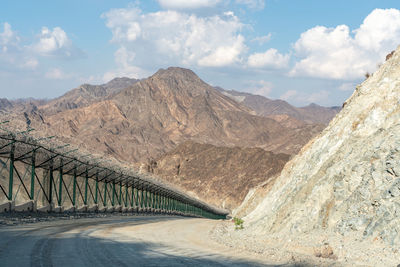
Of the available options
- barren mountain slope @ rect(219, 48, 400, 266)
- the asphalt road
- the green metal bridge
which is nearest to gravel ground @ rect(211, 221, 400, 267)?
barren mountain slope @ rect(219, 48, 400, 266)

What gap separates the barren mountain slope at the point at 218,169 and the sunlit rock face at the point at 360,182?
375 feet

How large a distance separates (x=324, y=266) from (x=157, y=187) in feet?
203

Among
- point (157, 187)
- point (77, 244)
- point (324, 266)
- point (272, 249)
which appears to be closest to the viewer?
point (324, 266)

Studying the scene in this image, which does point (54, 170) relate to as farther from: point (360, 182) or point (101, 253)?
point (360, 182)

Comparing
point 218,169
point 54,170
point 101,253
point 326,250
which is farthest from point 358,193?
point 218,169

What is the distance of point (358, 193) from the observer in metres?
16.1

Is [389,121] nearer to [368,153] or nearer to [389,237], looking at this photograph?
[368,153]

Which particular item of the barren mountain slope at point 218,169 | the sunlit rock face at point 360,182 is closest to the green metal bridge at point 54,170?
the sunlit rock face at point 360,182

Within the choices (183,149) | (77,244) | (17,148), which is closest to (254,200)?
(17,148)

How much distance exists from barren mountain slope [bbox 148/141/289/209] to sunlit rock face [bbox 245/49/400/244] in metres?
114

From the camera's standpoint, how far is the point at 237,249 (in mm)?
16859

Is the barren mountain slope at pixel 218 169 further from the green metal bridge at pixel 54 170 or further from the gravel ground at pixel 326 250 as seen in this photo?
the gravel ground at pixel 326 250

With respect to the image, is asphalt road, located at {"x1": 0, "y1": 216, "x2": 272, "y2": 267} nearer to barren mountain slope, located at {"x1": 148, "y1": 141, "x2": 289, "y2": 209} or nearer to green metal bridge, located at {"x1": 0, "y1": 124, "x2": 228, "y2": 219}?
green metal bridge, located at {"x1": 0, "y1": 124, "x2": 228, "y2": 219}

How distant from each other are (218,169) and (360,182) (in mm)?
141481
